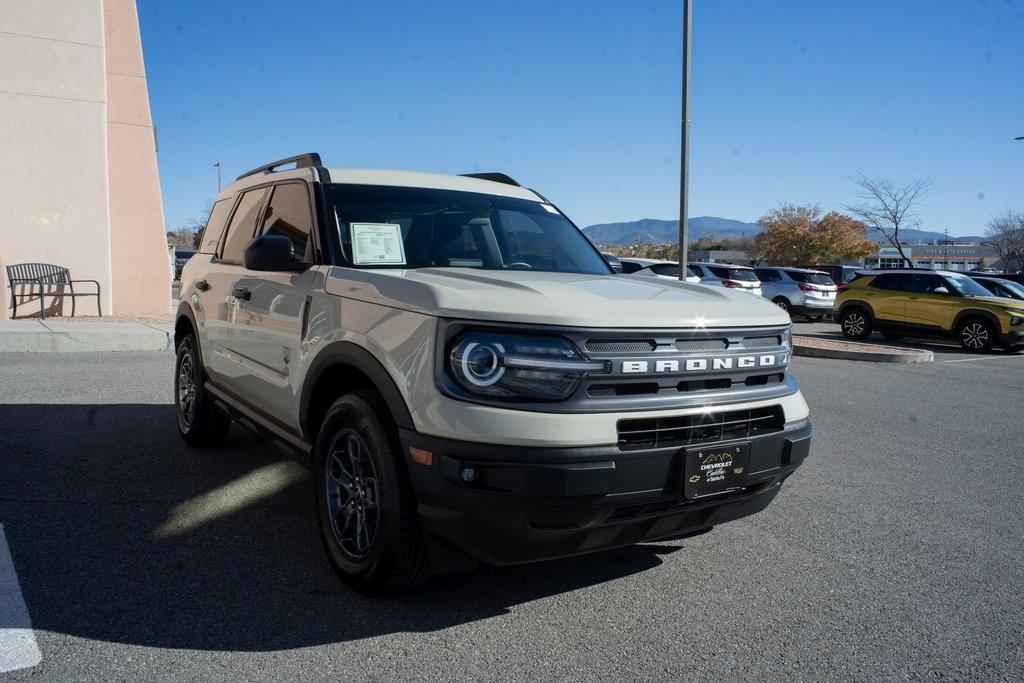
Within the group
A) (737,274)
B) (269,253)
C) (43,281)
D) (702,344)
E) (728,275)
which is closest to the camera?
(702,344)

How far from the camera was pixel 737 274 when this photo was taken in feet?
75.4

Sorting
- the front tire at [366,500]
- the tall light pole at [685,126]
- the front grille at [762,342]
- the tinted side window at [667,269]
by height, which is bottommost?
the front tire at [366,500]

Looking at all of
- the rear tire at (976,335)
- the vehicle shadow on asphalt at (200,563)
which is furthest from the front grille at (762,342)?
the rear tire at (976,335)

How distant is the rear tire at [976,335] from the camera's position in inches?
633

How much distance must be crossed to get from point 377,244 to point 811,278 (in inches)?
854

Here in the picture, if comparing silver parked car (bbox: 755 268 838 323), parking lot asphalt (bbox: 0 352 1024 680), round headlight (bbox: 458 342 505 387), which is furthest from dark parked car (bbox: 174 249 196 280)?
round headlight (bbox: 458 342 505 387)

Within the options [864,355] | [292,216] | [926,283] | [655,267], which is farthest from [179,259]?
[292,216]

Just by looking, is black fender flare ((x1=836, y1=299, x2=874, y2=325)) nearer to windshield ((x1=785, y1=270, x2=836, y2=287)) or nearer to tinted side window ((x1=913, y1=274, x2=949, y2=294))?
tinted side window ((x1=913, y1=274, x2=949, y2=294))

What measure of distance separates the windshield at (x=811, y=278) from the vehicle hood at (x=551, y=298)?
21052mm

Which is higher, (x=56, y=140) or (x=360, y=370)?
(x=56, y=140)

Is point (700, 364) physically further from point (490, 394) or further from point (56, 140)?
Result: point (56, 140)

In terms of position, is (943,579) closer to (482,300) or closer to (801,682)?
(801,682)

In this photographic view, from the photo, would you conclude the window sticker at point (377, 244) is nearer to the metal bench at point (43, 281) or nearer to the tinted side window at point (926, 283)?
the metal bench at point (43, 281)

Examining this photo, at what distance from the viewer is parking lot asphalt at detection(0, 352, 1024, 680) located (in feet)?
10.0
